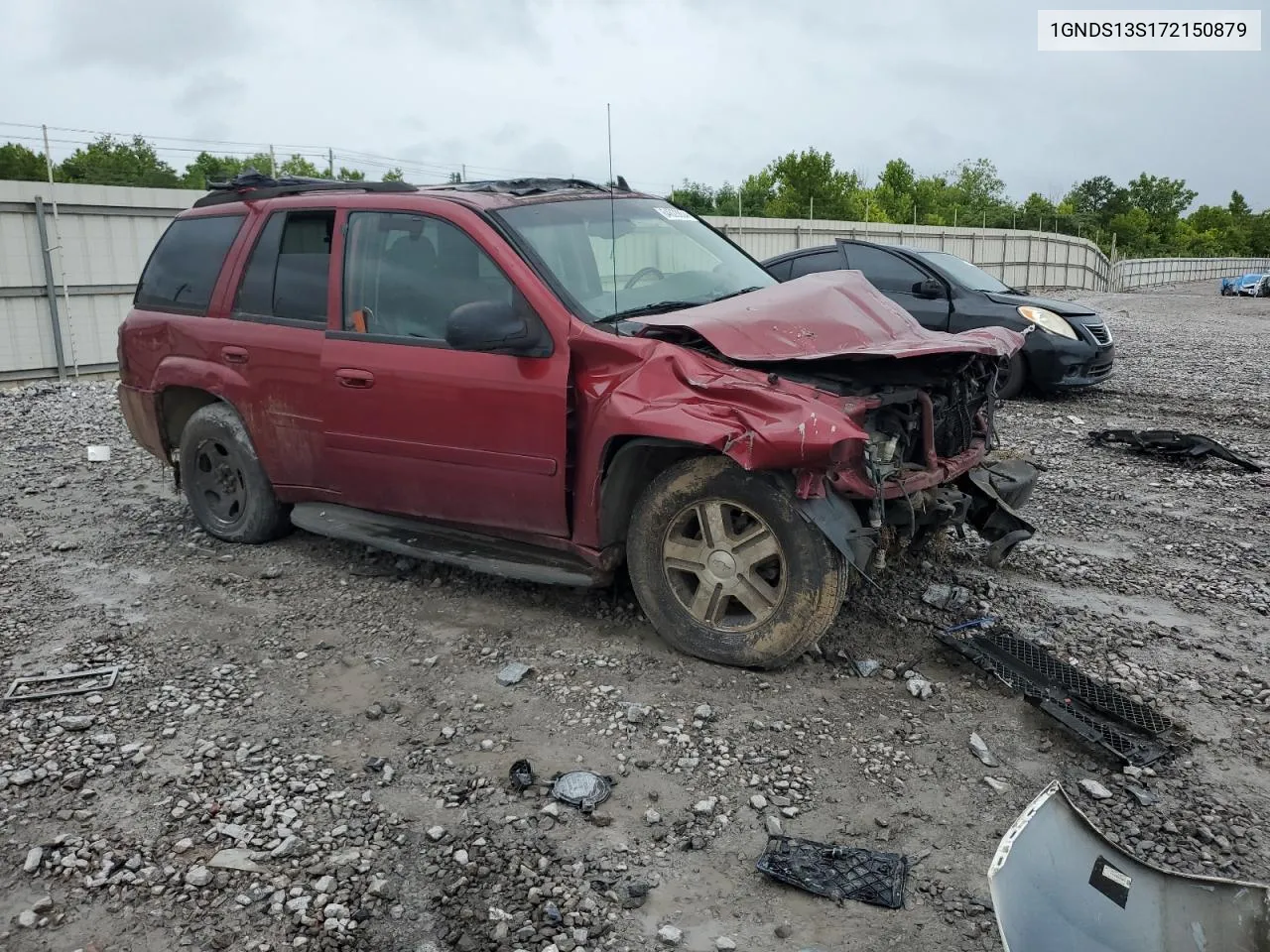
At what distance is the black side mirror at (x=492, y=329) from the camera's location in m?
4.16

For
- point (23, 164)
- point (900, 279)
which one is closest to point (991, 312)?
point (900, 279)

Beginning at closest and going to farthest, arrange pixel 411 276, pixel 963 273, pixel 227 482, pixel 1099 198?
pixel 411 276
pixel 227 482
pixel 963 273
pixel 1099 198

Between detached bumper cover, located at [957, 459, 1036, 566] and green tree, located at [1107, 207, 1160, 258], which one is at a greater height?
green tree, located at [1107, 207, 1160, 258]

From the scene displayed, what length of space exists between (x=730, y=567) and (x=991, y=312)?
7.08 metres

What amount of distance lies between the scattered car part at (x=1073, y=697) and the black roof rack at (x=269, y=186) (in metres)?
3.59

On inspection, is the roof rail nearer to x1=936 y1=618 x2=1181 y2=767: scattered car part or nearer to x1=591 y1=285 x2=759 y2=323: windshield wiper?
x1=591 y1=285 x2=759 y2=323: windshield wiper

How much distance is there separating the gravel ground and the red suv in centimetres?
37

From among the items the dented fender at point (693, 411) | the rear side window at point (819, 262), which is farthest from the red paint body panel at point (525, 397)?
the rear side window at point (819, 262)

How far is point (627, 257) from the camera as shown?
4.83 meters

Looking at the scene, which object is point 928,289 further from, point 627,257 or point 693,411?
point 693,411

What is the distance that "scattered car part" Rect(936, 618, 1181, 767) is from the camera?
3564 millimetres

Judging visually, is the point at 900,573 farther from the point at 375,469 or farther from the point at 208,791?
the point at 208,791

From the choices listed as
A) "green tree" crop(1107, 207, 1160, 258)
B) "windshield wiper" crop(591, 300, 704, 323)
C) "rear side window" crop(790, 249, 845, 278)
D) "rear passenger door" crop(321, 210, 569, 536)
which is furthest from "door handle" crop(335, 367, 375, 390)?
"green tree" crop(1107, 207, 1160, 258)

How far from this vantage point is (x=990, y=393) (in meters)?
4.90
